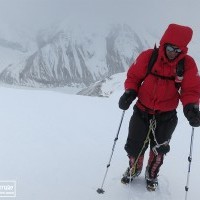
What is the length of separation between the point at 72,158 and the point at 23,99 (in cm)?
727

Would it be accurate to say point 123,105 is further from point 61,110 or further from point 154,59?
point 61,110

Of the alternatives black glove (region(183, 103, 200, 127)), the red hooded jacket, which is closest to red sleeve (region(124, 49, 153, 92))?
the red hooded jacket

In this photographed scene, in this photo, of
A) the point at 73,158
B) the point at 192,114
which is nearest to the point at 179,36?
the point at 192,114

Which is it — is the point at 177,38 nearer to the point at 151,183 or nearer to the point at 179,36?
the point at 179,36

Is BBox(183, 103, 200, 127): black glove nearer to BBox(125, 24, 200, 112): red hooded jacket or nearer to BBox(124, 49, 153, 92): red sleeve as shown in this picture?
BBox(125, 24, 200, 112): red hooded jacket

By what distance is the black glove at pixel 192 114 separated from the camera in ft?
17.2

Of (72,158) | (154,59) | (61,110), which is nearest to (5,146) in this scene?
(72,158)

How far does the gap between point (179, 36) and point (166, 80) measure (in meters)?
0.69

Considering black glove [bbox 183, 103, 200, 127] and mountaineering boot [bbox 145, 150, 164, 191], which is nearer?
black glove [bbox 183, 103, 200, 127]

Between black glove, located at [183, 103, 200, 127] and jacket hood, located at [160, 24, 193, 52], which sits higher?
jacket hood, located at [160, 24, 193, 52]

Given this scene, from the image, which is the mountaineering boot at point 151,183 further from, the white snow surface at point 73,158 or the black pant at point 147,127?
the black pant at point 147,127

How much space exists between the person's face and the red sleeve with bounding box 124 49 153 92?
1.06ft

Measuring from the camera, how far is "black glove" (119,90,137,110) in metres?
5.68

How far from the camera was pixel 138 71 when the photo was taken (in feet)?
18.9
